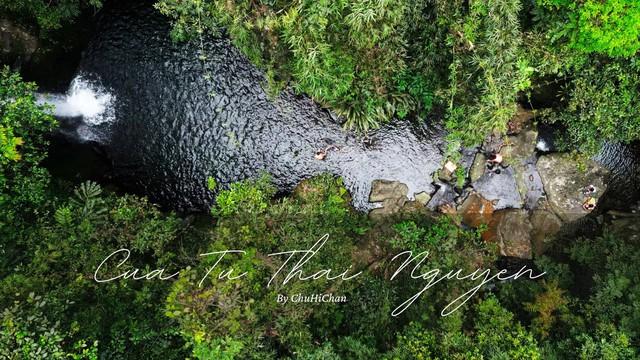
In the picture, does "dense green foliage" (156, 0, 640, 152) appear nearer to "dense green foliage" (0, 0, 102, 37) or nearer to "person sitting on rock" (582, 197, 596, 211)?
"person sitting on rock" (582, 197, 596, 211)

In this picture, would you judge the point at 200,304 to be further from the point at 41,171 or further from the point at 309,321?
the point at 41,171

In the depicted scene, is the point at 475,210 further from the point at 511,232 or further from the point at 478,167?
the point at 478,167

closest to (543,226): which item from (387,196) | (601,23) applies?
(387,196)

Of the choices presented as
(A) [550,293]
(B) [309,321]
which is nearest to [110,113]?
(B) [309,321]

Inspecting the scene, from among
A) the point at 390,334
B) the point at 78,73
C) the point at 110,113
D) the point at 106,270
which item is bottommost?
the point at 390,334

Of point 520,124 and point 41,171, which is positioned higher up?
point 41,171

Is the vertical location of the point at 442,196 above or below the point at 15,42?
below

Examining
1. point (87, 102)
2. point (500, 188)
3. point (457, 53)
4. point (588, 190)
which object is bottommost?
point (588, 190)
